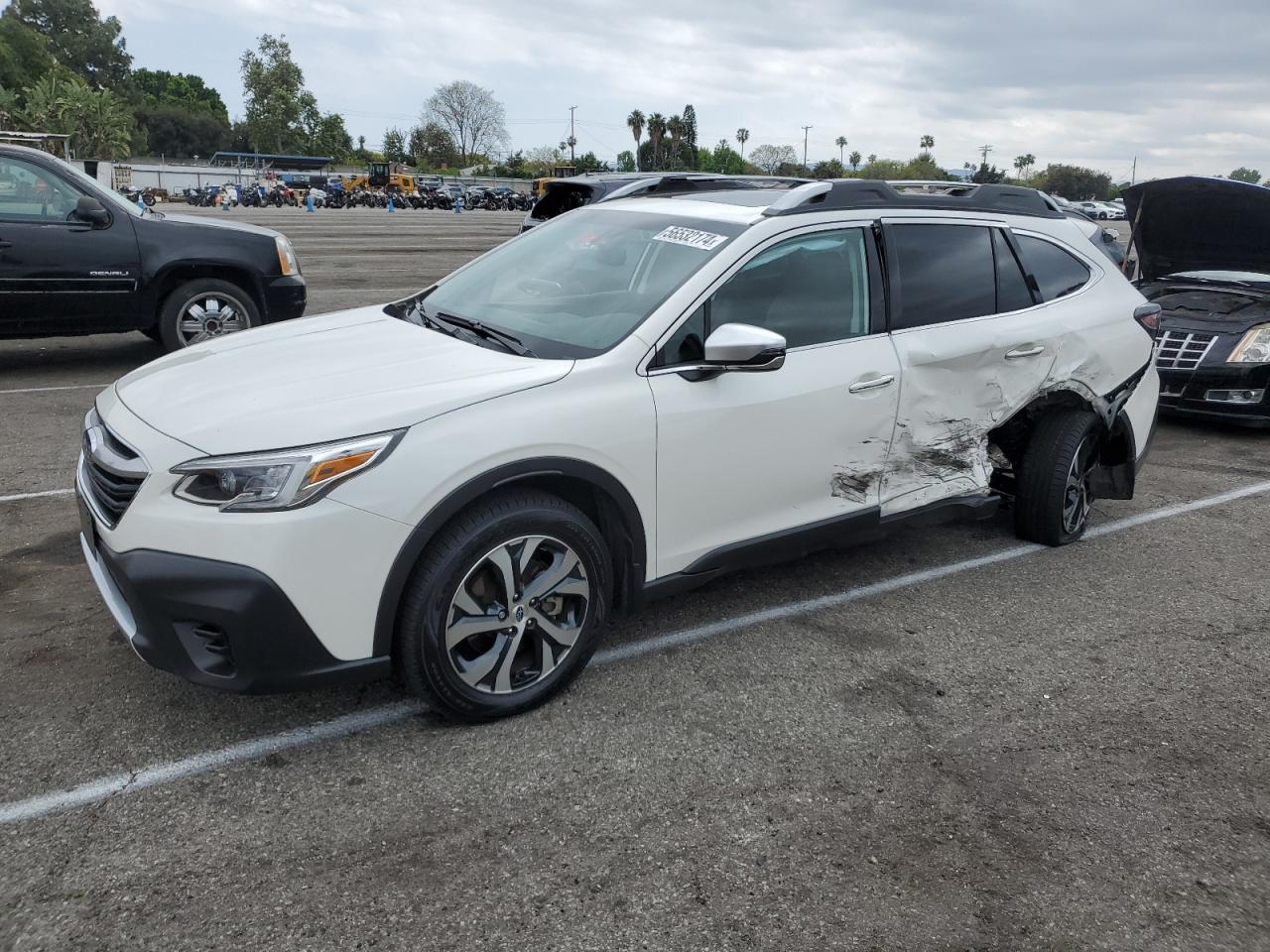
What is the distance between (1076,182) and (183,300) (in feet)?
373

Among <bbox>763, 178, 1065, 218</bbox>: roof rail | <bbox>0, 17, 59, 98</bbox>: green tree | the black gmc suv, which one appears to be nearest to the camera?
<bbox>763, 178, 1065, 218</bbox>: roof rail

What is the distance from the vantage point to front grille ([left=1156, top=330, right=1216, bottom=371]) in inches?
306

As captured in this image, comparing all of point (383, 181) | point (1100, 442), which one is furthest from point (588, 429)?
point (383, 181)

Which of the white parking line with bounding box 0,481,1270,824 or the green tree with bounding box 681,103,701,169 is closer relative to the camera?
the white parking line with bounding box 0,481,1270,824

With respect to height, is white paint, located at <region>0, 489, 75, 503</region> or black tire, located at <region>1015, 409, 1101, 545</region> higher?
black tire, located at <region>1015, 409, 1101, 545</region>

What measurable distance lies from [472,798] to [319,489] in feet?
3.25

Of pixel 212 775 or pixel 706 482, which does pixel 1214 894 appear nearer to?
pixel 706 482

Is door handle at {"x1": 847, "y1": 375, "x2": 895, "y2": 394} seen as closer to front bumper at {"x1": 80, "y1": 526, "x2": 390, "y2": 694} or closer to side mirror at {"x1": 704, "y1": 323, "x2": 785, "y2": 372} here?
side mirror at {"x1": 704, "y1": 323, "x2": 785, "y2": 372}

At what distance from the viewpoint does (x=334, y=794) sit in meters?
2.90

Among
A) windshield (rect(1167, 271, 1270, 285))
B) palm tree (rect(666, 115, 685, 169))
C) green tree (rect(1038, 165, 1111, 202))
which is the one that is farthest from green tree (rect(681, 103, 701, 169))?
windshield (rect(1167, 271, 1270, 285))

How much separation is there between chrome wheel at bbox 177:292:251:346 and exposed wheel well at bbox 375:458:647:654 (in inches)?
236

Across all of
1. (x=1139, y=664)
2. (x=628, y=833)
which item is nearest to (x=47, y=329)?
(x=628, y=833)

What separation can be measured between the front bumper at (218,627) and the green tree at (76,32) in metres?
140

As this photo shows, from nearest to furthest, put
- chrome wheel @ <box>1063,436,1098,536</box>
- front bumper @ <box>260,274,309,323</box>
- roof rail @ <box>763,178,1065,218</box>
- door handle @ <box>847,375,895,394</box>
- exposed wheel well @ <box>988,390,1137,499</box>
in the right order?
door handle @ <box>847,375,895,394</box>
roof rail @ <box>763,178,1065,218</box>
exposed wheel well @ <box>988,390,1137,499</box>
chrome wheel @ <box>1063,436,1098,536</box>
front bumper @ <box>260,274,309,323</box>
